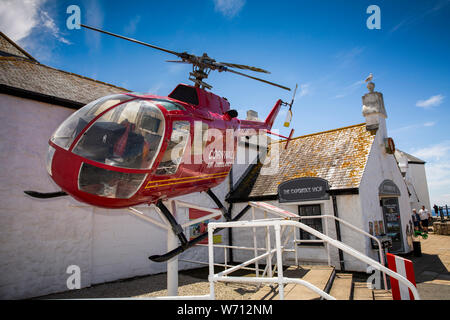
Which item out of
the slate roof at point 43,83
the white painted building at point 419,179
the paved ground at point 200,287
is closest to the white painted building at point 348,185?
the paved ground at point 200,287

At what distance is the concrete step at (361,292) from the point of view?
5897mm

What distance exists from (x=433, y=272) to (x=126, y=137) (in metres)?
10.9

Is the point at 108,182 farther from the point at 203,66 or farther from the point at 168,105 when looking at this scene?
the point at 203,66

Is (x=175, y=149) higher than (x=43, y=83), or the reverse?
(x=43, y=83)

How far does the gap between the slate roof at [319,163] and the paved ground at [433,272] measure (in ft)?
11.7

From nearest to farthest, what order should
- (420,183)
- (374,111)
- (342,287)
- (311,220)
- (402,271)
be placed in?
(402,271) → (342,287) → (311,220) → (374,111) → (420,183)

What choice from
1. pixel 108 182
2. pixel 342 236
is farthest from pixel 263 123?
pixel 108 182

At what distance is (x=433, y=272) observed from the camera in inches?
366

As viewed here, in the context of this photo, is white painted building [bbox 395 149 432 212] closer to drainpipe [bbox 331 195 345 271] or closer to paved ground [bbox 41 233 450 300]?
paved ground [bbox 41 233 450 300]

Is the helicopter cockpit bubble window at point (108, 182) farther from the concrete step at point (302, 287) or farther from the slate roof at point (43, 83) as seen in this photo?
the slate roof at point (43, 83)

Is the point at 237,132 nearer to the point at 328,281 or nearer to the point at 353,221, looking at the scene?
the point at 328,281

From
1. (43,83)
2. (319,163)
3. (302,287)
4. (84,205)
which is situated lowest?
(302,287)

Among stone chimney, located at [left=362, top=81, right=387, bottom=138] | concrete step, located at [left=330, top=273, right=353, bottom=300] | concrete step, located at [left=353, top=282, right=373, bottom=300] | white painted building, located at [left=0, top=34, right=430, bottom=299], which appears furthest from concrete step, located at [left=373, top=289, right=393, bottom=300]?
stone chimney, located at [left=362, top=81, right=387, bottom=138]

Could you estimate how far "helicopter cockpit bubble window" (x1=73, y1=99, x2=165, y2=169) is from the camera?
4312mm
